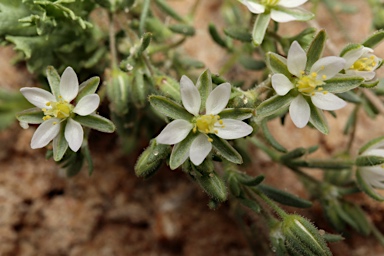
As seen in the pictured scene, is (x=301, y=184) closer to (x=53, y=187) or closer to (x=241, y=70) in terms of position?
(x=241, y=70)

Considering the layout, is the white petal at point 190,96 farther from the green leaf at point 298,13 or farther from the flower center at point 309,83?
the green leaf at point 298,13

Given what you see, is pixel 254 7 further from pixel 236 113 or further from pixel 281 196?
pixel 281 196

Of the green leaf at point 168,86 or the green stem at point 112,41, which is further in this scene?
the green stem at point 112,41

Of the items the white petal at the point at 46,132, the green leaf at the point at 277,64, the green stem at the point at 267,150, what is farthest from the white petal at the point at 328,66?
the white petal at the point at 46,132

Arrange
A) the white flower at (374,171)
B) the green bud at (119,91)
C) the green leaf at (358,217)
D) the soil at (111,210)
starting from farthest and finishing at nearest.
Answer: the soil at (111,210) → the green leaf at (358,217) → the green bud at (119,91) → the white flower at (374,171)

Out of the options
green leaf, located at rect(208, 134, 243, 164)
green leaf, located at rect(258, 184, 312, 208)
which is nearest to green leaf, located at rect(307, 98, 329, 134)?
green leaf, located at rect(208, 134, 243, 164)

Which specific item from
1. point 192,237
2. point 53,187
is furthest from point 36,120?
point 192,237

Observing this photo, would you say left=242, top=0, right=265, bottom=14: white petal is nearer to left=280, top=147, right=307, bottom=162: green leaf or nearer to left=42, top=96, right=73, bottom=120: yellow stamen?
left=280, top=147, right=307, bottom=162: green leaf
